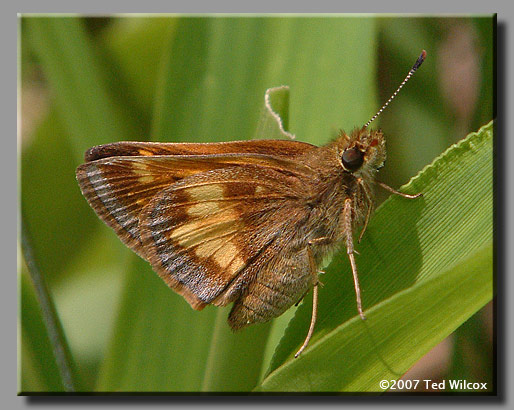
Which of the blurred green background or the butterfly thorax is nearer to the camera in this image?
the butterfly thorax

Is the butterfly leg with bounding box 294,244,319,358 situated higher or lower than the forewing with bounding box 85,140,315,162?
lower

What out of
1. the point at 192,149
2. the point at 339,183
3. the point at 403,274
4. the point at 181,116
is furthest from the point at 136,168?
the point at 403,274

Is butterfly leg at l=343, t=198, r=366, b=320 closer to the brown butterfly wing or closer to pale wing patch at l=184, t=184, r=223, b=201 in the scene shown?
the brown butterfly wing

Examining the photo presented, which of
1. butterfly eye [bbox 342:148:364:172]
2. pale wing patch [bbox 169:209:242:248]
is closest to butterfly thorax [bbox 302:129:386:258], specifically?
butterfly eye [bbox 342:148:364:172]

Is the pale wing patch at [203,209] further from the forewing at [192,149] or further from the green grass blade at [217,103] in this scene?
the green grass blade at [217,103]

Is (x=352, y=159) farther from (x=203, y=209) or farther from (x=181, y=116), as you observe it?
(x=181, y=116)

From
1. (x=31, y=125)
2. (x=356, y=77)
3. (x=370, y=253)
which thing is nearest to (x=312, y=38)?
(x=356, y=77)
